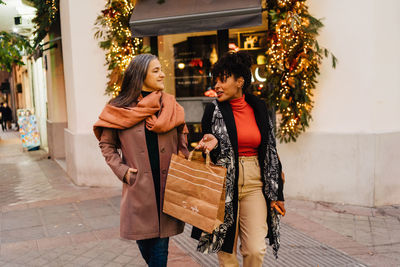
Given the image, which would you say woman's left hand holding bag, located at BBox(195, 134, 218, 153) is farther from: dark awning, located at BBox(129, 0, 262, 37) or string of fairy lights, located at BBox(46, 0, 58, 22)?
string of fairy lights, located at BBox(46, 0, 58, 22)

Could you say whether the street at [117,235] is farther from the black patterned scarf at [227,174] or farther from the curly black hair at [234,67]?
the curly black hair at [234,67]

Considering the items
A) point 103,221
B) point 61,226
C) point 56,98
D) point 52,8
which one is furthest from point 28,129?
point 103,221

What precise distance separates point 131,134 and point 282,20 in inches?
144

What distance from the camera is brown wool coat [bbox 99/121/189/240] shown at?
2.73m

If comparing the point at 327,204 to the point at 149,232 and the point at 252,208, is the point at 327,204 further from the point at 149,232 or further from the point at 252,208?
the point at 149,232

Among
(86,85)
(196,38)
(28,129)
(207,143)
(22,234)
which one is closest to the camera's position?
(207,143)

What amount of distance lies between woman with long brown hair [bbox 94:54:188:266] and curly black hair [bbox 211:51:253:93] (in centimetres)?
43

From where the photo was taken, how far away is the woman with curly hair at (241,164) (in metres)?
2.77

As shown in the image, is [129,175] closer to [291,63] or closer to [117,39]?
[291,63]

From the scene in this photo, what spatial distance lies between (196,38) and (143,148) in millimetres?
4737

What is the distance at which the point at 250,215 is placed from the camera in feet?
9.25

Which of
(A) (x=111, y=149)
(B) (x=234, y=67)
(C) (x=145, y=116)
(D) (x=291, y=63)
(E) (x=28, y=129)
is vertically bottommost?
(E) (x=28, y=129)

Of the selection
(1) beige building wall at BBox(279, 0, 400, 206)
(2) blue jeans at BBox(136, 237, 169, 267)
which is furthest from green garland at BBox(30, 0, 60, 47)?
(2) blue jeans at BBox(136, 237, 169, 267)

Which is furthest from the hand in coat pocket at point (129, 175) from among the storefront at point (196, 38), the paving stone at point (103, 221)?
the storefront at point (196, 38)
